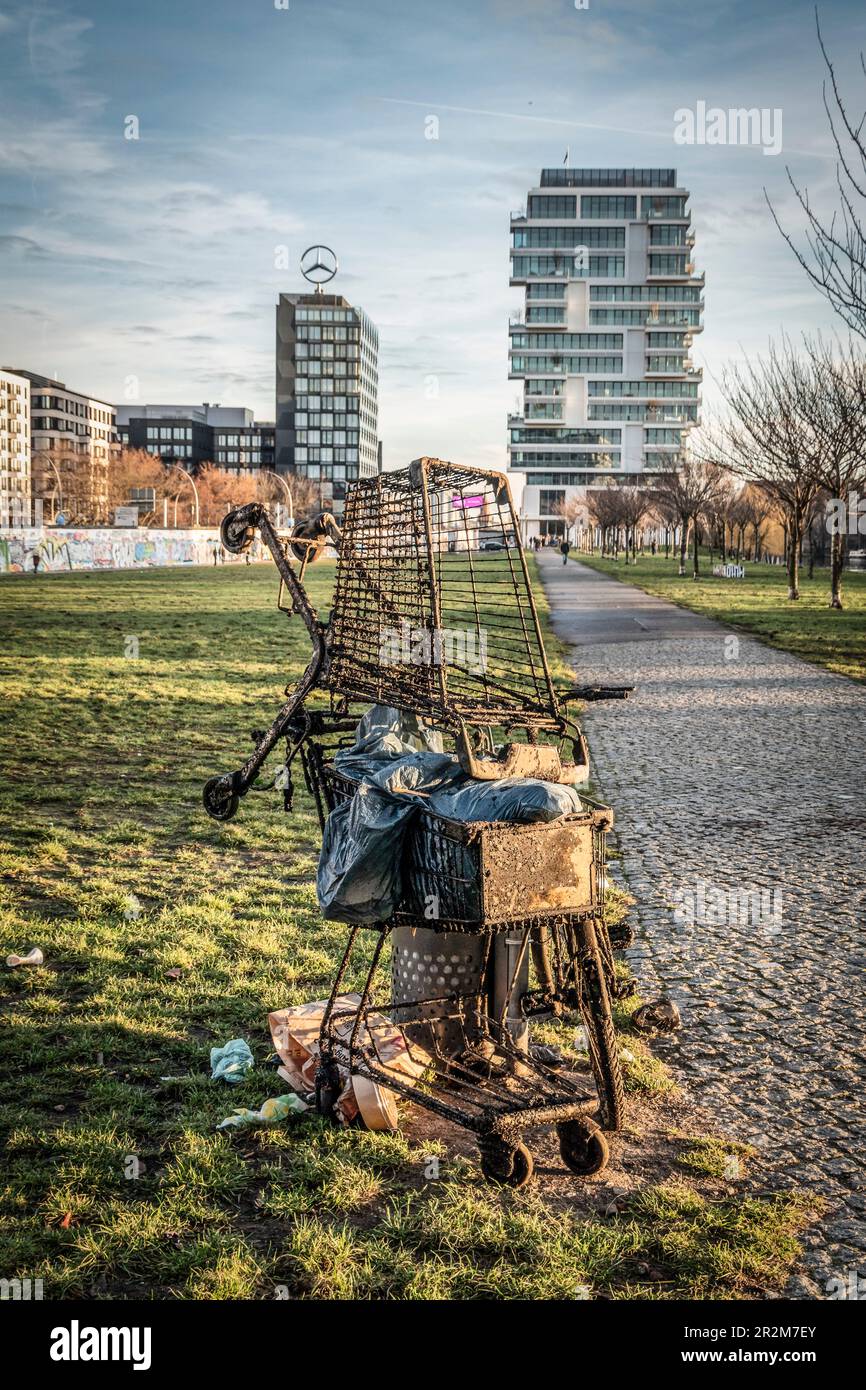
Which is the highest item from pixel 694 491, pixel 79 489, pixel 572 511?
pixel 79 489

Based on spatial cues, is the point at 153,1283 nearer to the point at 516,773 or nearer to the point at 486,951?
the point at 486,951

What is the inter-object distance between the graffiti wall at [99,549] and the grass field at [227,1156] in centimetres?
4687

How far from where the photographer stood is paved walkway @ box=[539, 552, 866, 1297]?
4.13m

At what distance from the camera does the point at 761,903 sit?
22.2ft

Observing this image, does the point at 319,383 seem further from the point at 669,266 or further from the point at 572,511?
the point at 572,511

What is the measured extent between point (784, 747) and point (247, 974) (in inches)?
325

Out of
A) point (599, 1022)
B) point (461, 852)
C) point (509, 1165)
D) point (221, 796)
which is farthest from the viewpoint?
point (221, 796)

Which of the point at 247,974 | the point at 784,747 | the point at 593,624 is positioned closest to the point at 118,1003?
the point at 247,974

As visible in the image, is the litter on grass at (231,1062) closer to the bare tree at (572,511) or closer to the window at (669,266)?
the bare tree at (572,511)

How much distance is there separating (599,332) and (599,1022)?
136 meters

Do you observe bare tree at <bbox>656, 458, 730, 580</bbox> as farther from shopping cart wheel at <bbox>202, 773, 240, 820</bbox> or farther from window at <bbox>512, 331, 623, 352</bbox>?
window at <bbox>512, 331, 623, 352</bbox>

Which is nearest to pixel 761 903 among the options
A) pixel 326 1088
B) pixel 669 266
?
pixel 326 1088
